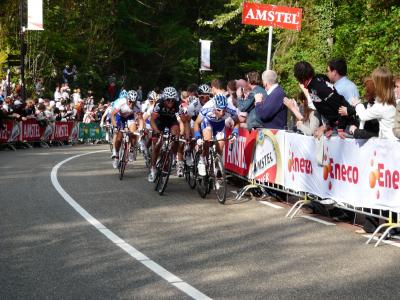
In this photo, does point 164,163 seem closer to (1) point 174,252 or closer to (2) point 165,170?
(2) point 165,170

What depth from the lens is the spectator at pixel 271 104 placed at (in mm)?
14781

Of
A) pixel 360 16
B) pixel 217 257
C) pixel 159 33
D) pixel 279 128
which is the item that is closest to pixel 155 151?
pixel 279 128

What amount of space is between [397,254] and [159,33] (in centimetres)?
5685

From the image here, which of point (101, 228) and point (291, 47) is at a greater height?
point (291, 47)

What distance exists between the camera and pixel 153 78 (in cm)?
6600

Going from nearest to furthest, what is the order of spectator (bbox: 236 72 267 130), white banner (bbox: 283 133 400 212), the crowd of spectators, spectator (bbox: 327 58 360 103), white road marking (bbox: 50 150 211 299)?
white road marking (bbox: 50 150 211 299) → white banner (bbox: 283 133 400 212) → spectator (bbox: 327 58 360 103) → spectator (bbox: 236 72 267 130) → the crowd of spectators

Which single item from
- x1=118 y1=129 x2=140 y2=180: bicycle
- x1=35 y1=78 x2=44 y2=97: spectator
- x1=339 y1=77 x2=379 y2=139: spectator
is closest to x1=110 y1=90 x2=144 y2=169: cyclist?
x1=118 y1=129 x2=140 y2=180: bicycle

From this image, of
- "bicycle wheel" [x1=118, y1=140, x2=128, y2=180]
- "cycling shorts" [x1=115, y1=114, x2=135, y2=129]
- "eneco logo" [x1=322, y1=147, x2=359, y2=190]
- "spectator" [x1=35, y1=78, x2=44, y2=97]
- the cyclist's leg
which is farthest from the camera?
"spectator" [x1=35, y1=78, x2=44, y2=97]

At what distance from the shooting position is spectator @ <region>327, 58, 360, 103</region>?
1264 cm

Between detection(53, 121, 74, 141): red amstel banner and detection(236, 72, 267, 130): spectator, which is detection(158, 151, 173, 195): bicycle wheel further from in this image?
detection(53, 121, 74, 141): red amstel banner

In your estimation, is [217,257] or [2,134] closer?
[217,257]

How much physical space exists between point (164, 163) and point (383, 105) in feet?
18.1

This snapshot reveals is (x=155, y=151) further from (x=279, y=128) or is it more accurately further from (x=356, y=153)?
(x=356, y=153)

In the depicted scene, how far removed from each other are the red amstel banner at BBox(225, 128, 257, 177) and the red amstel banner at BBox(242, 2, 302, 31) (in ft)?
8.74
